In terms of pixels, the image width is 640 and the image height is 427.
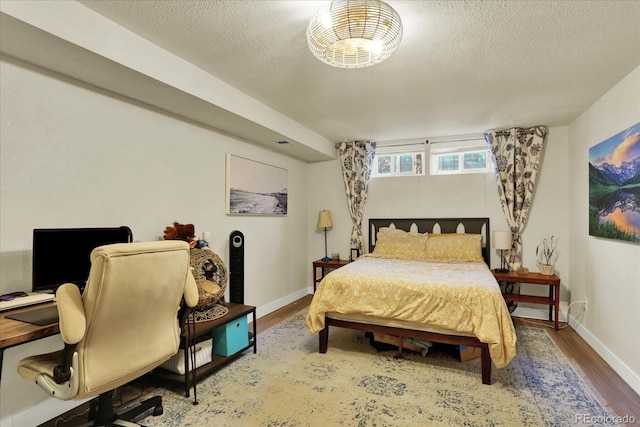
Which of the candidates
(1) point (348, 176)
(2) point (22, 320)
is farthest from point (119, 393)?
(1) point (348, 176)

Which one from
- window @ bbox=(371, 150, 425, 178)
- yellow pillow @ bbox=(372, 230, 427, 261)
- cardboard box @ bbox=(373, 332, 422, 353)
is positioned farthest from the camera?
window @ bbox=(371, 150, 425, 178)

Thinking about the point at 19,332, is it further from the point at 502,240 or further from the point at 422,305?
the point at 502,240

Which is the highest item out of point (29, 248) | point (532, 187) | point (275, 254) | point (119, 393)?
point (532, 187)

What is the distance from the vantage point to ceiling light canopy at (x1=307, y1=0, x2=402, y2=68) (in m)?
1.69

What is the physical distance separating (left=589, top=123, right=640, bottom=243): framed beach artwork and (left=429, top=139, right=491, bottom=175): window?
4.54 ft

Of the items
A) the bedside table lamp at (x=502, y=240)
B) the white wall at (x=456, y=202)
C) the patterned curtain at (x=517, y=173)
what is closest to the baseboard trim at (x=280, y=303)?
the white wall at (x=456, y=202)

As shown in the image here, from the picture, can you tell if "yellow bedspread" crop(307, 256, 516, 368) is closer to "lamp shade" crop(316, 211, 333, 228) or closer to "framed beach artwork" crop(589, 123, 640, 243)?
"framed beach artwork" crop(589, 123, 640, 243)

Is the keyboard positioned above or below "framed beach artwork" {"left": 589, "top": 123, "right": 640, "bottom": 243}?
below

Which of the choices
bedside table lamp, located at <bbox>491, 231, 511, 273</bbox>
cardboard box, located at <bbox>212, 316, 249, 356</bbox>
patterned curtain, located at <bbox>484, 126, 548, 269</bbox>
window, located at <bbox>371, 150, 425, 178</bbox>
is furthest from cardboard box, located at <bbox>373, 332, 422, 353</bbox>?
window, located at <bbox>371, 150, 425, 178</bbox>

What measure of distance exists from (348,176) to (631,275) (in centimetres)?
342

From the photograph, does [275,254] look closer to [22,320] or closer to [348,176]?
[348,176]

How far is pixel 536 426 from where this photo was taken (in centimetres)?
199

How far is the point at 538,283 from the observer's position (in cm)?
371

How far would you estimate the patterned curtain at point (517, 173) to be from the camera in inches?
162
